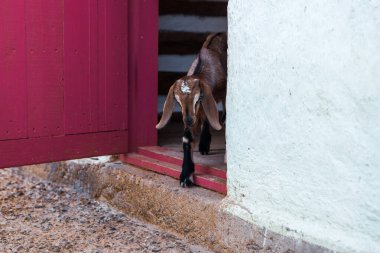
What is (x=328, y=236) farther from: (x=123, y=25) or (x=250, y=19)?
(x=123, y=25)

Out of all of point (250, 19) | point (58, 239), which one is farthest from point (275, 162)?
point (58, 239)

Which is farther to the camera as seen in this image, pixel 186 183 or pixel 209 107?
pixel 186 183

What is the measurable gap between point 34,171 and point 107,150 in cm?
179

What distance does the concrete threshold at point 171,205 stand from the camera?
4172mm

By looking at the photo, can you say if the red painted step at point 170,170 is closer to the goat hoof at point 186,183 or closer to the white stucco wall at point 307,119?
the goat hoof at point 186,183

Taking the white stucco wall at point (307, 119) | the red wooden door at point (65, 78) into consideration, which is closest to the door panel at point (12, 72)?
the red wooden door at point (65, 78)

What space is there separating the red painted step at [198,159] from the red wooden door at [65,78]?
0.31 m

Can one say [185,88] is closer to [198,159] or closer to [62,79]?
[198,159]

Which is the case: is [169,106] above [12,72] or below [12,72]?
below

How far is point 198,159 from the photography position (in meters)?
5.56

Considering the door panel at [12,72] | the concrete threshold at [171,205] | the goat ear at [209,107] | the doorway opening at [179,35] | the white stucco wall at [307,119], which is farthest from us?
the doorway opening at [179,35]

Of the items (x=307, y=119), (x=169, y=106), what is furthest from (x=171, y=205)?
(x=307, y=119)

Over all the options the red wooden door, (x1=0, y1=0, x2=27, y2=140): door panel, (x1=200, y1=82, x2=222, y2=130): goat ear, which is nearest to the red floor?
the red wooden door

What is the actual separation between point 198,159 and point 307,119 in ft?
6.62
